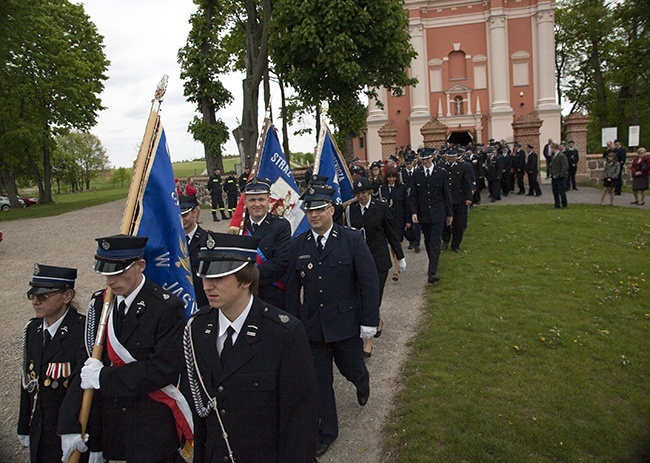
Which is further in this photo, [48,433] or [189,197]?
[189,197]

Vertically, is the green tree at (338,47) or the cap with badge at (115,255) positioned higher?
the green tree at (338,47)

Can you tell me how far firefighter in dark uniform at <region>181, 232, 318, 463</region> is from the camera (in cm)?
266

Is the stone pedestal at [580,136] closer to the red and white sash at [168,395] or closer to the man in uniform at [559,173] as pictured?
the man in uniform at [559,173]

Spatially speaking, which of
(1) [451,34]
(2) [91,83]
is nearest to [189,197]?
(2) [91,83]

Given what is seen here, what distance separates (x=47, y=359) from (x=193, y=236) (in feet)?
7.57

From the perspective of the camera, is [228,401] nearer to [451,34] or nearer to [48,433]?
[48,433]

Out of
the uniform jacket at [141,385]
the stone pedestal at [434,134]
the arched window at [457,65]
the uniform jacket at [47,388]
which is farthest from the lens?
the arched window at [457,65]

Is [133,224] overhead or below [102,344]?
overhead

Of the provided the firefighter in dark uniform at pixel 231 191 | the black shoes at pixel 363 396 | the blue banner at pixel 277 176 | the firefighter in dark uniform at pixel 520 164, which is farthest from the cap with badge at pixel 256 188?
the firefighter in dark uniform at pixel 520 164

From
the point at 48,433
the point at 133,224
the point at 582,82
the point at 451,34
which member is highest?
the point at 451,34

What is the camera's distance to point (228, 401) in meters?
2.69

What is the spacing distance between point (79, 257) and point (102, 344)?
1246 centimetres

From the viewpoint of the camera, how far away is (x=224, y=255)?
2.81 metres

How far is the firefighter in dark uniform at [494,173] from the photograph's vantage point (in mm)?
20547
